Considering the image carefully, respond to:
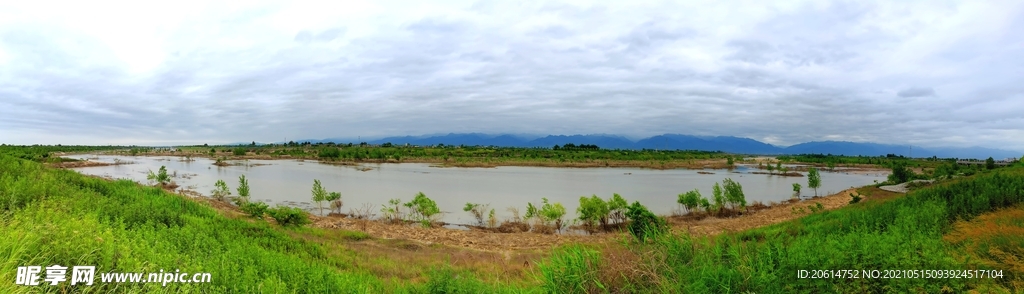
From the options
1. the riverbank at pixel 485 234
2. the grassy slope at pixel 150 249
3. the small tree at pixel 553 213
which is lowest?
the riverbank at pixel 485 234

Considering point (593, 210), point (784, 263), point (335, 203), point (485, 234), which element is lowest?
point (485, 234)

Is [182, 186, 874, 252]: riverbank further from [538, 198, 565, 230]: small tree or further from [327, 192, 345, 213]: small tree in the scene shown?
[327, 192, 345, 213]: small tree

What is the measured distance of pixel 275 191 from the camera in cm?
2903

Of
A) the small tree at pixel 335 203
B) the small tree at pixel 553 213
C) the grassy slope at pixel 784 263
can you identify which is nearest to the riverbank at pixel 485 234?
the small tree at pixel 553 213

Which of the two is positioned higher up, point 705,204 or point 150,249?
point 150,249

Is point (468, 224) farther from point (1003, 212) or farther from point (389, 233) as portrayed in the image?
point (1003, 212)

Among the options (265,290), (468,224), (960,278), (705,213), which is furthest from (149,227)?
(705,213)

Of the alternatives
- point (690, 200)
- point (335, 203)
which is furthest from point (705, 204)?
point (335, 203)

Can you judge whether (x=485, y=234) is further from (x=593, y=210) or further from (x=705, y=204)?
(x=705, y=204)

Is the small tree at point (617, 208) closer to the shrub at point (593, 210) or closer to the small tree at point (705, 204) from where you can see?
the shrub at point (593, 210)

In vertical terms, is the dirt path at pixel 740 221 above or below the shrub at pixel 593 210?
below

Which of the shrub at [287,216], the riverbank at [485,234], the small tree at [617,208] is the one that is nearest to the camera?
the shrub at [287,216]

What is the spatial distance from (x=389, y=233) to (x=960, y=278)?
568 inches

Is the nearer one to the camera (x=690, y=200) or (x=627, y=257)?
(x=627, y=257)
